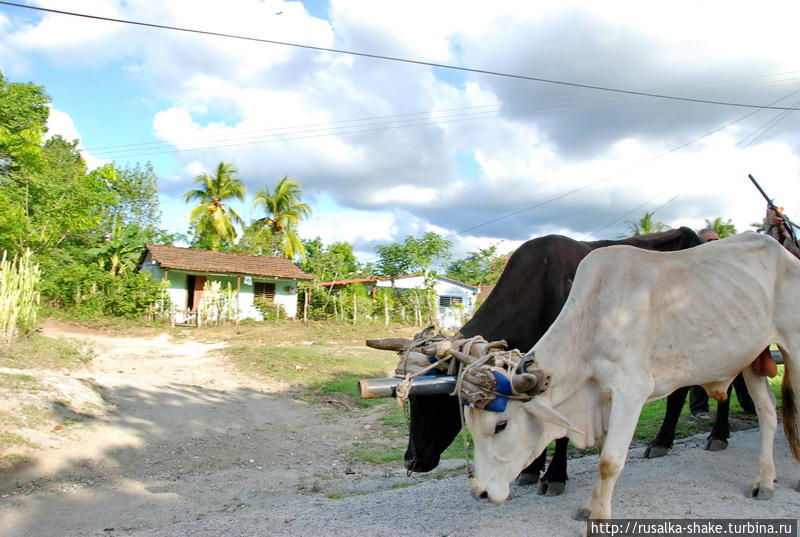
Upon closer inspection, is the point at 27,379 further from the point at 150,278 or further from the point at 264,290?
the point at 264,290

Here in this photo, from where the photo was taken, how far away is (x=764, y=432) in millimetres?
3939

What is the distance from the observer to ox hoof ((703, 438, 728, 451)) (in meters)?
4.92

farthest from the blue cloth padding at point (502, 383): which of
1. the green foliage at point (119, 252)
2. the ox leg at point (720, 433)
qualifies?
the green foliage at point (119, 252)

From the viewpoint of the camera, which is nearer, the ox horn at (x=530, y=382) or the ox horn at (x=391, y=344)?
the ox horn at (x=530, y=382)

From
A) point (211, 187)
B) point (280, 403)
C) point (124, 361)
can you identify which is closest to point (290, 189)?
point (211, 187)

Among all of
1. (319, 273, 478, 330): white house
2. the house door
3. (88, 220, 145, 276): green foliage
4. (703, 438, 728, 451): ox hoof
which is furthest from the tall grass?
(319, 273, 478, 330): white house

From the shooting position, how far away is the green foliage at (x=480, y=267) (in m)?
35.3

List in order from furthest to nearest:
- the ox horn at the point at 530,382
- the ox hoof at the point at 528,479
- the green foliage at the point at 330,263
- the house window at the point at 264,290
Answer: the green foliage at the point at 330,263 → the house window at the point at 264,290 → the ox hoof at the point at 528,479 → the ox horn at the point at 530,382

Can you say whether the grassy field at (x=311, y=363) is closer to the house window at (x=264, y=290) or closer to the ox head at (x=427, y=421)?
the ox head at (x=427, y=421)

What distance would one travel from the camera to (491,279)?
3528cm

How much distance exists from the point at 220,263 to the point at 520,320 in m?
24.1

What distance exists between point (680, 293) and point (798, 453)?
163cm

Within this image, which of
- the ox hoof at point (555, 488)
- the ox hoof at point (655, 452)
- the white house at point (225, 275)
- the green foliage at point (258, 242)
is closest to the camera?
the ox hoof at point (555, 488)

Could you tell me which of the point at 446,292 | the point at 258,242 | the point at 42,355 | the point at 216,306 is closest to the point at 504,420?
the point at 42,355
